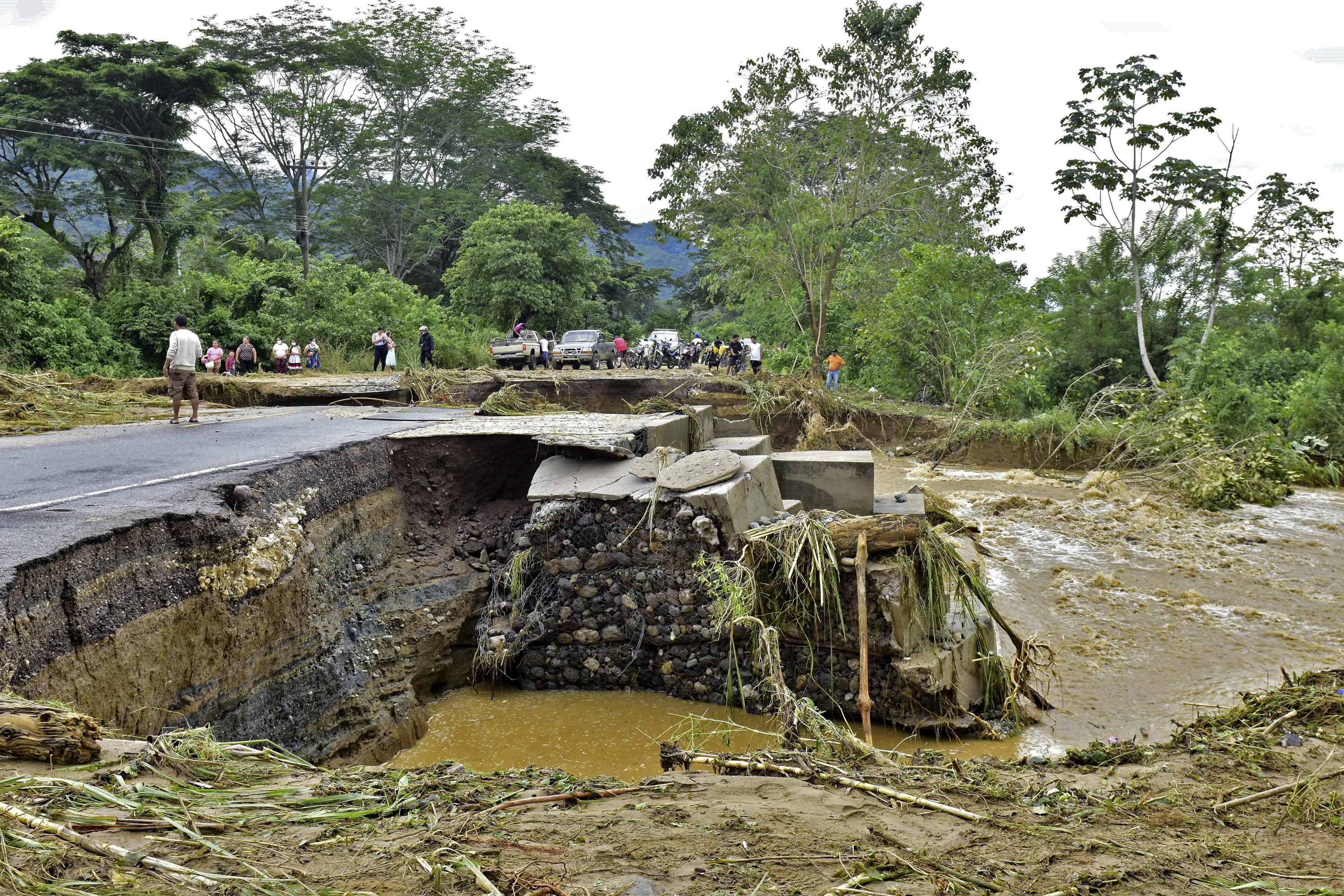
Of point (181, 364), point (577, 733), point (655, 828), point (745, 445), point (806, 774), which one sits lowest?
point (577, 733)

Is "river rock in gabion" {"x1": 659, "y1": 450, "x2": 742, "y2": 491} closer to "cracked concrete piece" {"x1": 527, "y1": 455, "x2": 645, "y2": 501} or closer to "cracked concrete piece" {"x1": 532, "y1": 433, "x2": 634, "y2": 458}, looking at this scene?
"cracked concrete piece" {"x1": 527, "y1": 455, "x2": 645, "y2": 501}

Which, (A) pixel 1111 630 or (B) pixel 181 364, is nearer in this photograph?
(A) pixel 1111 630

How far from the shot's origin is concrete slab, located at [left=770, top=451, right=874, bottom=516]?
8.88 m

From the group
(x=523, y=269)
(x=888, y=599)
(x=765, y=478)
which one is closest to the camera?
(x=888, y=599)

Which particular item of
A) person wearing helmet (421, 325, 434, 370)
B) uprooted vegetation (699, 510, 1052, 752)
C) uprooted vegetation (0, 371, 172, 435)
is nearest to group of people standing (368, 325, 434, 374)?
person wearing helmet (421, 325, 434, 370)

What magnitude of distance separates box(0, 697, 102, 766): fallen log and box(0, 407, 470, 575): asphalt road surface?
137 centimetres

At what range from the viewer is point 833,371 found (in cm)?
2369

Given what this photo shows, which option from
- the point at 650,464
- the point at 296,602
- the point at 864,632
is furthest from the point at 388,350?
the point at 864,632

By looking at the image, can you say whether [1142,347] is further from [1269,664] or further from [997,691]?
[997,691]

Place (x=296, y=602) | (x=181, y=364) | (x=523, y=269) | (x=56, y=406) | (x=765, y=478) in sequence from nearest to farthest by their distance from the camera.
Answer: (x=296, y=602)
(x=765, y=478)
(x=181, y=364)
(x=56, y=406)
(x=523, y=269)

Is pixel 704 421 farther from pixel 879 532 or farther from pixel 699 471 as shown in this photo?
pixel 879 532

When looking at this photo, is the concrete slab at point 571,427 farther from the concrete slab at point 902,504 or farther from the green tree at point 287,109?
the green tree at point 287,109

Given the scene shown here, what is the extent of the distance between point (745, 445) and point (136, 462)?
226 inches

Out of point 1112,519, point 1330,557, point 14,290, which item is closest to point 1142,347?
point 1112,519
